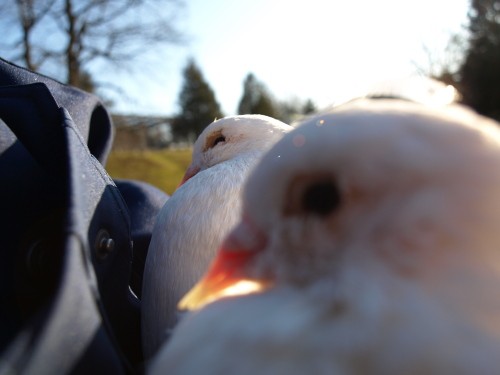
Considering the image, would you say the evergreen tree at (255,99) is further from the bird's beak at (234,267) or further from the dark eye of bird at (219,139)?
the bird's beak at (234,267)

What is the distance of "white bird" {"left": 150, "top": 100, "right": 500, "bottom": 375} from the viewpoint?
62 cm

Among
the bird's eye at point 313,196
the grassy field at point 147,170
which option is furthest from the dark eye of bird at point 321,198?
the grassy field at point 147,170

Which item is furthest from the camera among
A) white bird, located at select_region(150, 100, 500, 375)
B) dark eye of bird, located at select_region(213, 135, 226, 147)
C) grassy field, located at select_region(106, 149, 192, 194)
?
grassy field, located at select_region(106, 149, 192, 194)

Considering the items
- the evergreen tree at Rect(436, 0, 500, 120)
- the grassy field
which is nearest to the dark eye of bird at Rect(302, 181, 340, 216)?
the grassy field

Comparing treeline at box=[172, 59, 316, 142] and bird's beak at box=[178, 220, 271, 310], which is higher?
bird's beak at box=[178, 220, 271, 310]

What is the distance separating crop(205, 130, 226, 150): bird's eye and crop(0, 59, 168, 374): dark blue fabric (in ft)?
3.07

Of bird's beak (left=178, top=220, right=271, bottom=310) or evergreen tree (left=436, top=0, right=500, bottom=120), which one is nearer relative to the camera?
bird's beak (left=178, top=220, right=271, bottom=310)

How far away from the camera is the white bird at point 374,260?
0.62m

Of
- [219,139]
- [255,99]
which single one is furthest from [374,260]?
[255,99]

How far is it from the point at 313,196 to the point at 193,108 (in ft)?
79.7

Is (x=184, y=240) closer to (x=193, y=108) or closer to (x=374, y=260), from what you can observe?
(x=374, y=260)

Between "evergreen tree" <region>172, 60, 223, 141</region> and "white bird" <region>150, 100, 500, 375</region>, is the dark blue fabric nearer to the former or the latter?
"white bird" <region>150, 100, 500, 375</region>

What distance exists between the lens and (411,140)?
676 millimetres

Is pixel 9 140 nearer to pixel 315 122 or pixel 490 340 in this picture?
pixel 315 122
